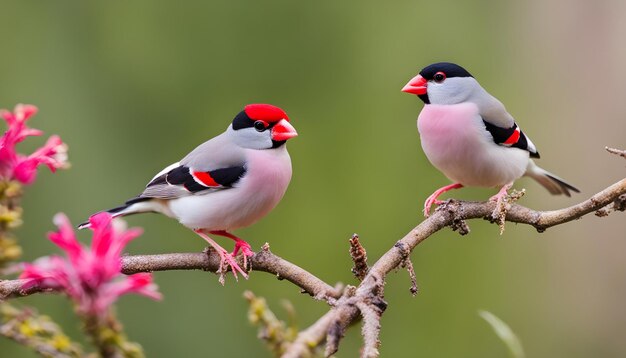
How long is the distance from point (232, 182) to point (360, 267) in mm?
697

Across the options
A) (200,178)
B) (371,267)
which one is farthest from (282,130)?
(371,267)

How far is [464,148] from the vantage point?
9.17 ft

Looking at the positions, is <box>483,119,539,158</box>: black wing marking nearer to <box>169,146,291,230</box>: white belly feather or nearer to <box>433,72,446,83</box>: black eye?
<box>433,72,446,83</box>: black eye

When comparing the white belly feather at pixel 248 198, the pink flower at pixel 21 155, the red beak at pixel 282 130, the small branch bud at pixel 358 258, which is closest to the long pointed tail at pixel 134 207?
the white belly feather at pixel 248 198

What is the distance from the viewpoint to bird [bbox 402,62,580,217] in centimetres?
278

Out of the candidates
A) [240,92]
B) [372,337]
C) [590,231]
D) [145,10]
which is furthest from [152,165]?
[372,337]

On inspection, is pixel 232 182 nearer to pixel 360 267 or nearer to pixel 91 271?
pixel 360 267

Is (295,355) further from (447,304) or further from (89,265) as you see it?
(447,304)

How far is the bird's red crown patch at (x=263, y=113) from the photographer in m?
2.48

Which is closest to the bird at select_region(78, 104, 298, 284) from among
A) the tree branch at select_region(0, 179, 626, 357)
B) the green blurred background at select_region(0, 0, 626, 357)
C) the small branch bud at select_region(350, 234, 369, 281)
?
the tree branch at select_region(0, 179, 626, 357)

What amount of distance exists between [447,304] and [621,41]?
10.6 ft

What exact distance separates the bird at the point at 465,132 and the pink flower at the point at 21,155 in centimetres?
127

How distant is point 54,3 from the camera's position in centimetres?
704

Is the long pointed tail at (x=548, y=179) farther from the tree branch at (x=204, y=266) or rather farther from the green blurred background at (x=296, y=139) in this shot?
the green blurred background at (x=296, y=139)
